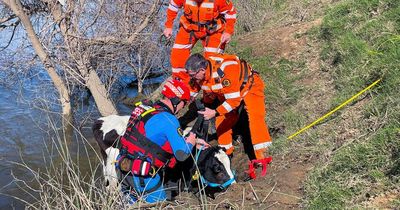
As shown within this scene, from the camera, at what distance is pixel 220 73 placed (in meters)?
5.30

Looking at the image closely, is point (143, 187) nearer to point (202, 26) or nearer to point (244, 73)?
point (244, 73)

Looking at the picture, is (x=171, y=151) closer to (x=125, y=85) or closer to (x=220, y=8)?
(x=220, y=8)

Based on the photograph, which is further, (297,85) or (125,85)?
(125,85)

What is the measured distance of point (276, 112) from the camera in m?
6.95

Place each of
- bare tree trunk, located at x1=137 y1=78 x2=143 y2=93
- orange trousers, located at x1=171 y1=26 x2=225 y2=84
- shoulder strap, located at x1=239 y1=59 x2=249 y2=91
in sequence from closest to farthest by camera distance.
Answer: shoulder strap, located at x1=239 y1=59 x2=249 y2=91, orange trousers, located at x1=171 y1=26 x2=225 y2=84, bare tree trunk, located at x1=137 y1=78 x2=143 y2=93

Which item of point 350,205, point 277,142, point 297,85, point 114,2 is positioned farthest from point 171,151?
point 114,2

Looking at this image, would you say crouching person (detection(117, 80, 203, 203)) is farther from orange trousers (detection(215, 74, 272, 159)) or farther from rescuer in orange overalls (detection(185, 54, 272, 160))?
orange trousers (detection(215, 74, 272, 159))

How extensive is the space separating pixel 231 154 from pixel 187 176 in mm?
924

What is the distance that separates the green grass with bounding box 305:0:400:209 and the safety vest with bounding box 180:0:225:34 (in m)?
1.88

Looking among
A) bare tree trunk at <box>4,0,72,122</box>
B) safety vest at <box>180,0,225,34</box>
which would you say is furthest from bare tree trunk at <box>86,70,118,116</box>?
safety vest at <box>180,0,225,34</box>

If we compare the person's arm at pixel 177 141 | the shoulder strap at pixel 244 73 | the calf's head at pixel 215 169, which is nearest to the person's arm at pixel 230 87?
the shoulder strap at pixel 244 73

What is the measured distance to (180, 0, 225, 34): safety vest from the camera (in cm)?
641

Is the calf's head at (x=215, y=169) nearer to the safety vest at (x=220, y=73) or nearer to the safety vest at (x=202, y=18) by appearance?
the safety vest at (x=220, y=73)

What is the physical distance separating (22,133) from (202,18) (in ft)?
15.3
